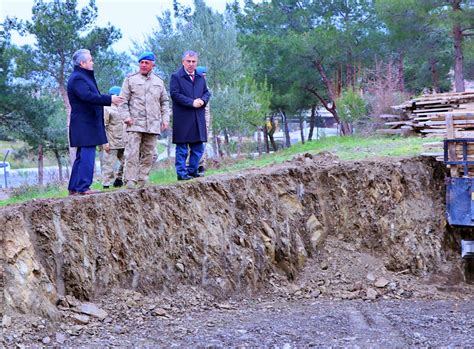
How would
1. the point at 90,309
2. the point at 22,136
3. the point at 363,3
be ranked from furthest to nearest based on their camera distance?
1. the point at 363,3
2. the point at 22,136
3. the point at 90,309

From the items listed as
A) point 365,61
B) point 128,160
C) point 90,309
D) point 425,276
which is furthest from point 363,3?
point 90,309

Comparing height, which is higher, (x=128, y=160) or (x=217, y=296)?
(x=128, y=160)

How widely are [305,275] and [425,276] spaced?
90.0 inches

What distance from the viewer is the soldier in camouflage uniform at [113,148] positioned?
11.3 metres

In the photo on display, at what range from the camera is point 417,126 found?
1716 cm

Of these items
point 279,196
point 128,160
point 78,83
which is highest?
point 78,83

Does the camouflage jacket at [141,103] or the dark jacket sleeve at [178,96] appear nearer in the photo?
the camouflage jacket at [141,103]

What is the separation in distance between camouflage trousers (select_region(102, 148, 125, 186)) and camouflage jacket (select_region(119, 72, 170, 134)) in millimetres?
1579

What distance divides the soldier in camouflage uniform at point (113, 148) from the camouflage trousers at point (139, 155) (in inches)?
49.9

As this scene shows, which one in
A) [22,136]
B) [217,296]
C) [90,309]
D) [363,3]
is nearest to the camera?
[90,309]

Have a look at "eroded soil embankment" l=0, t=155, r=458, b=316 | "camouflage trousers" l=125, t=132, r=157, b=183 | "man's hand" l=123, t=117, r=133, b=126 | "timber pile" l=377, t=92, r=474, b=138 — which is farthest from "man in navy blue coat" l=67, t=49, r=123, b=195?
"timber pile" l=377, t=92, r=474, b=138

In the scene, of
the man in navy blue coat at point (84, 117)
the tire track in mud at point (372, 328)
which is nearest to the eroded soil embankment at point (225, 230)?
the man in navy blue coat at point (84, 117)

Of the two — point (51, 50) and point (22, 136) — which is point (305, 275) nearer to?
point (22, 136)

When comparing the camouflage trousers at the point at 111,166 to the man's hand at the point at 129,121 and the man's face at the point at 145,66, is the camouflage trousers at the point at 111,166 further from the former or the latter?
the man's face at the point at 145,66
